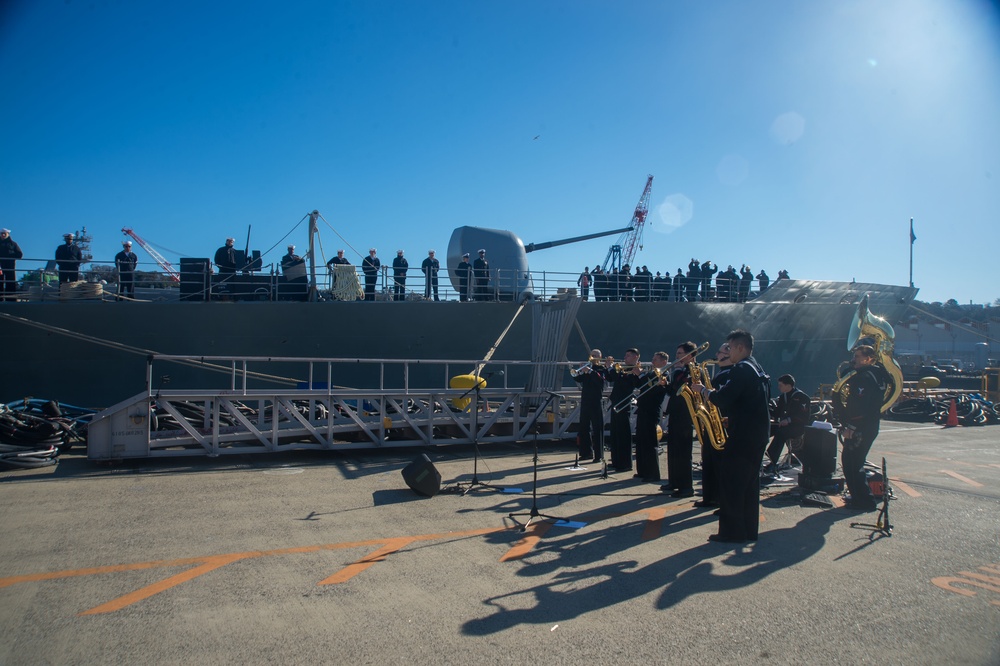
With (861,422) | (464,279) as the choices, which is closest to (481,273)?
(464,279)

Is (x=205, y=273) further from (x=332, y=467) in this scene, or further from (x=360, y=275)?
(x=332, y=467)

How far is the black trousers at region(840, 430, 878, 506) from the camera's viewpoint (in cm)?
658

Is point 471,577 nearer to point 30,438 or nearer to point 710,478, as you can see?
point 710,478

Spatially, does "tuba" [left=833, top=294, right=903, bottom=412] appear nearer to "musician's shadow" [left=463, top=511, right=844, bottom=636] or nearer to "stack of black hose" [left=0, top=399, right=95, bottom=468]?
"musician's shadow" [left=463, top=511, right=844, bottom=636]

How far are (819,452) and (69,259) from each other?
14.7 metres

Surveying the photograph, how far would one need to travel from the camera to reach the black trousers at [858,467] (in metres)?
6.58

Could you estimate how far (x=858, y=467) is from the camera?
6668 millimetres

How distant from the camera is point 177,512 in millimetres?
6219

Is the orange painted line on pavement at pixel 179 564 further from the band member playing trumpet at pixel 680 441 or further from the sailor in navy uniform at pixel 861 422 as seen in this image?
the sailor in navy uniform at pixel 861 422

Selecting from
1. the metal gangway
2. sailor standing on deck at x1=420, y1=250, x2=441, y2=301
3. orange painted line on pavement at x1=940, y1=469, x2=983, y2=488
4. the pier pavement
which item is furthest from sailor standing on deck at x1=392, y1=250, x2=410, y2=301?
orange painted line on pavement at x1=940, y1=469, x2=983, y2=488

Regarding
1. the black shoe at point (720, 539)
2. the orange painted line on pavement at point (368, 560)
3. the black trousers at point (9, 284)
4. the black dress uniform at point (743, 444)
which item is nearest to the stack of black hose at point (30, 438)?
the orange painted line on pavement at point (368, 560)

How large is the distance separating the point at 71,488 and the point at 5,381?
8.37m

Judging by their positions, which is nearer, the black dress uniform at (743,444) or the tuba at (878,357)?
the black dress uniform at (743,444)

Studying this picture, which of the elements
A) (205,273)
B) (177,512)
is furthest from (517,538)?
(205,273)
